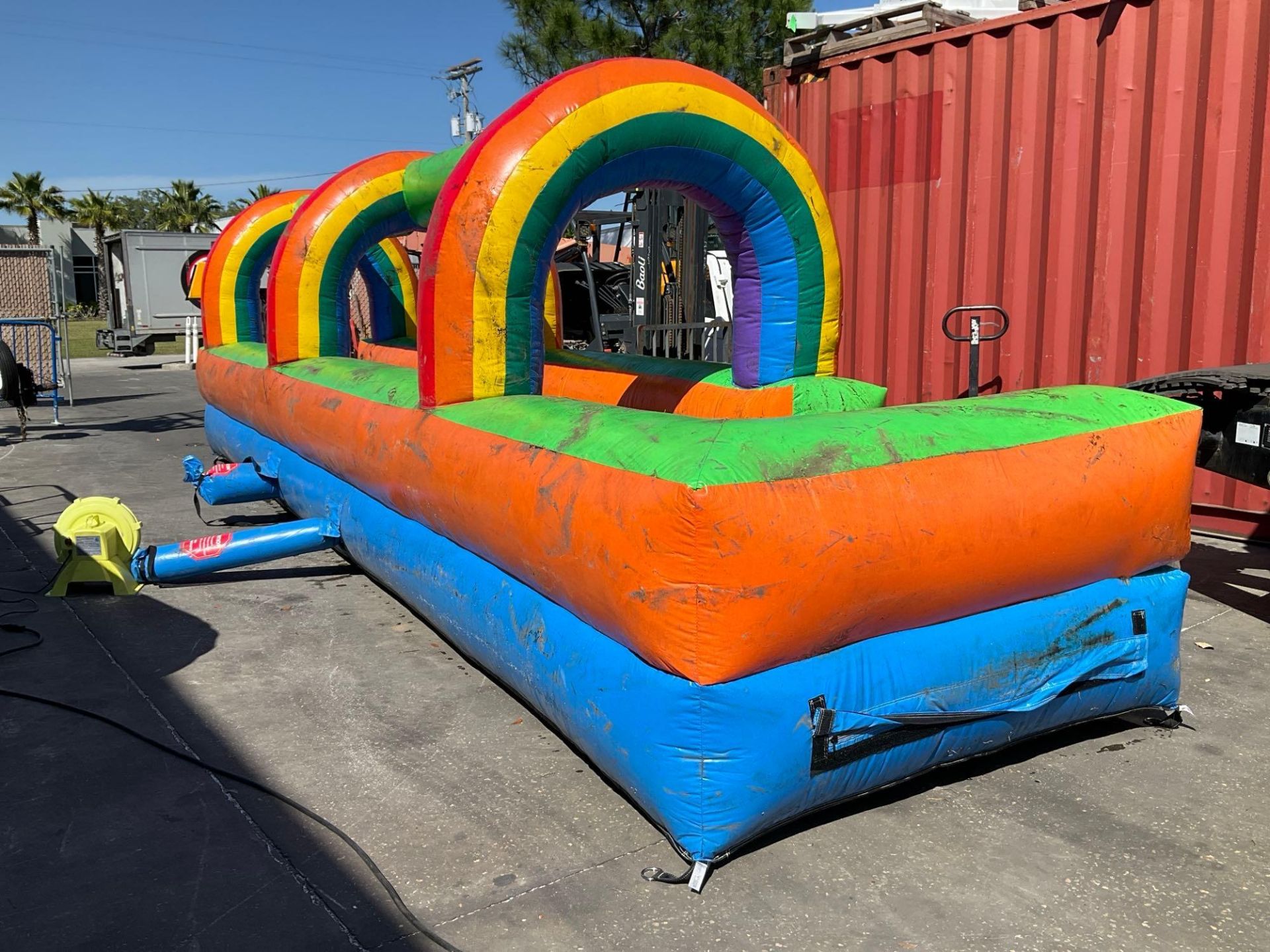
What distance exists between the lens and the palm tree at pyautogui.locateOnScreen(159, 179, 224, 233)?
174 feet

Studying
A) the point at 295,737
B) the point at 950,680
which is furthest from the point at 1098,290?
the point at 295,737

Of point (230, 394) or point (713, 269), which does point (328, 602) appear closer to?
point (230, 394)

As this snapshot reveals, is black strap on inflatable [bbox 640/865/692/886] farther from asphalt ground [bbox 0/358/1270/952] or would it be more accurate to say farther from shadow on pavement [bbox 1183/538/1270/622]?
shadow on pavement [bbox 1183/538/1270/622]

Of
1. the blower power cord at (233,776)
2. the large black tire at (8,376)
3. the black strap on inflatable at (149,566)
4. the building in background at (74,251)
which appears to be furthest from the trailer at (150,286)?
the building in background at (74,251)

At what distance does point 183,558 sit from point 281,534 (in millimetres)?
463

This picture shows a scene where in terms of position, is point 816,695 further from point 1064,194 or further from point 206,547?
point 1064,194

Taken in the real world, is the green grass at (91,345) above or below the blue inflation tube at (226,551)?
above

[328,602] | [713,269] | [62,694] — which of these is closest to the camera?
[62,694]

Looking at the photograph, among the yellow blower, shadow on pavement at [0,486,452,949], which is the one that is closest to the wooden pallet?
the yellow blower

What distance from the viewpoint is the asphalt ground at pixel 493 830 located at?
8.12ft

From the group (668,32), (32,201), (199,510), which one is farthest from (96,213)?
(199,510)

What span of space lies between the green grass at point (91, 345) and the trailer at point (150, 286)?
1.12 m

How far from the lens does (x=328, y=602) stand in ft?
16.9

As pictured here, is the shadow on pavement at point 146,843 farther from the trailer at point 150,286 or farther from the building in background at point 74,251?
the building in background at point 74,251
